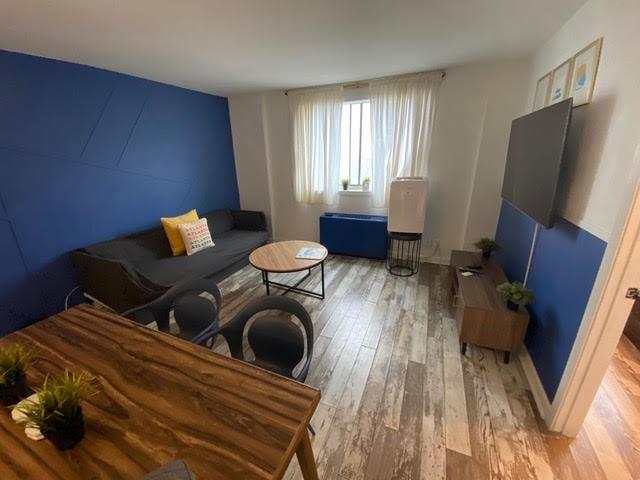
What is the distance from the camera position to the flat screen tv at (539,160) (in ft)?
4.90

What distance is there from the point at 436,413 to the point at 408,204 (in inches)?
90.4

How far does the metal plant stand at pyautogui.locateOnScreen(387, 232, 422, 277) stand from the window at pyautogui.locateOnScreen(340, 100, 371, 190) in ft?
3.32

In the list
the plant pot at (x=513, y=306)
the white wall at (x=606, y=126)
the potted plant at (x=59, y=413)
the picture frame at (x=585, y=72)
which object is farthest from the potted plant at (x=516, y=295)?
the potted plant at (x=59, y=413)

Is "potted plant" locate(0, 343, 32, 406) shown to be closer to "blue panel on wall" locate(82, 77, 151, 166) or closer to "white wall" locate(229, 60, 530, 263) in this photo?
"blue panel on wall" locate(82, 77, 151, 166)

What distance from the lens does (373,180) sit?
3.74m

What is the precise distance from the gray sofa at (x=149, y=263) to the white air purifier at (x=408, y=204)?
1952 millimetres

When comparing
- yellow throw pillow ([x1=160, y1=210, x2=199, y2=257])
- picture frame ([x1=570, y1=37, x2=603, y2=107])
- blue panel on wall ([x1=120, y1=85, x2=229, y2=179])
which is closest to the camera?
picture frame ([x1=570, y1=37, x2=603, y2=107])

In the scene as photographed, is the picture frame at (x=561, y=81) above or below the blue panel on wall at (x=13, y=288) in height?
above

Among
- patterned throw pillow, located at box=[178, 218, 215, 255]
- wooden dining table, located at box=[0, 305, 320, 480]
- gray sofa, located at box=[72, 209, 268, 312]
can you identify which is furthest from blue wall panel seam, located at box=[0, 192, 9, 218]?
wooden dining table, located at box=[0, 305, 320, 480]

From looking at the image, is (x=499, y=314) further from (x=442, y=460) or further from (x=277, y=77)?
(x=277, y=77)

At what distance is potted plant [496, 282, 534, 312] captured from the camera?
181 cm

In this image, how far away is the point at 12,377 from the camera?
0.89 metres

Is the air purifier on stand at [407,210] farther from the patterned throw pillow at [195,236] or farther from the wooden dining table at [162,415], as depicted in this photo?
the wooden dining table at [162,415]

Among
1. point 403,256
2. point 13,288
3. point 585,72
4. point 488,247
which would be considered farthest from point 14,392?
point 403,256
